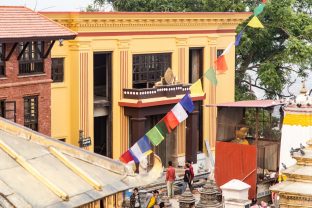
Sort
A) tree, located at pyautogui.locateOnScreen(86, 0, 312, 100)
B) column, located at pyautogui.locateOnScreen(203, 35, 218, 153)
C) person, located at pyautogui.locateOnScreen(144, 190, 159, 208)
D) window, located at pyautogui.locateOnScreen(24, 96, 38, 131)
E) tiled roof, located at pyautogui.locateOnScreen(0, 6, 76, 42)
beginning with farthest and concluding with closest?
tree, located at pyautogui.locateOnScreen(86, 0, 312, 100), column, located at pyautogui.locateOnScreen(203, 35, 218, 153), window, located at pyautogui.locateOnScreen(24, 96, 38, 131), tiled roof, located at pyautogui.locateOnScreen(0, 6, 76, 42), person, located at pyautogui.locateOnScreen(144, 190, 159, 208)

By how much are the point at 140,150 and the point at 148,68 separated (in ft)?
41.3

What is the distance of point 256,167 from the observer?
26094mm

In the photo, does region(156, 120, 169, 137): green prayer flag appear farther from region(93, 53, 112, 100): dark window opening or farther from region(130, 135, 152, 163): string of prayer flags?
region(93, 53, 112, 100): dark window opening

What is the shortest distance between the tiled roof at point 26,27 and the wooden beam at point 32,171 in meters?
17.2

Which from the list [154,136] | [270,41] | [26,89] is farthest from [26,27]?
[270,41]

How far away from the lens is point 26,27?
26.9 metres

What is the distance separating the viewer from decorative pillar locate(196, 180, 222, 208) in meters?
23.2

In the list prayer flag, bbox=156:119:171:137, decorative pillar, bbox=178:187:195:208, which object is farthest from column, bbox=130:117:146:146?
prayer flag, bbox=156:119:171:137

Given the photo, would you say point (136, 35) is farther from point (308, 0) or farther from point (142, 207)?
point (308, 0)

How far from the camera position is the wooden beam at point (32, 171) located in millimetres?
8008

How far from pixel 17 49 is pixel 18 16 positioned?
1319 mm

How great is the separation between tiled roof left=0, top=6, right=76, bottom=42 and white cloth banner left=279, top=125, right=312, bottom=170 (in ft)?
29.1

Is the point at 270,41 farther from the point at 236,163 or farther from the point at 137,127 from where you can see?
the point at 236,163

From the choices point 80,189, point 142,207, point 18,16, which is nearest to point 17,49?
point 18,16
